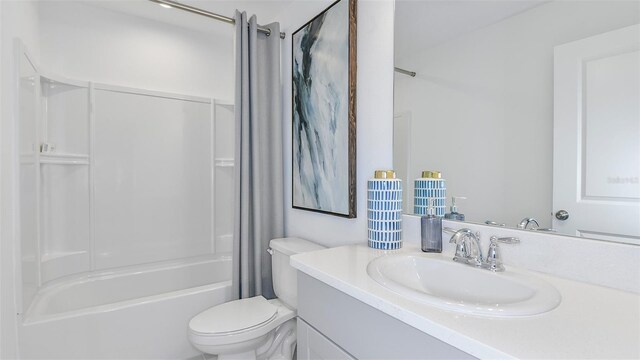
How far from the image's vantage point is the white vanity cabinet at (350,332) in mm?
692

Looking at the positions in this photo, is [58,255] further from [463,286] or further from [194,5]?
[463,286]

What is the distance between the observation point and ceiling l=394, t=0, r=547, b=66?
1058 mm

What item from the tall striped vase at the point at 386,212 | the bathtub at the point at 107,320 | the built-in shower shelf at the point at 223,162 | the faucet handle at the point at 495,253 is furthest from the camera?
the built-in shower shelf at the point at 223,162

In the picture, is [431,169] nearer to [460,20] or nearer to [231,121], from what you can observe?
[460,20]

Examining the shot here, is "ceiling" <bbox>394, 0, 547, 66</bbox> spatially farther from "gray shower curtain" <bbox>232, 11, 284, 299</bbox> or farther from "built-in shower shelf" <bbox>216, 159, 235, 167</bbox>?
"built-in shower shelf" <bbox>216, 159, 235, 167</bbox>

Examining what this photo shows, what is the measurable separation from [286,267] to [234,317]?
1.19ft

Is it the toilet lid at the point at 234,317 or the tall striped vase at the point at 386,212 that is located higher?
the tall striped vase at the point at 386,212

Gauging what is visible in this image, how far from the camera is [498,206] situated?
1.04 meters

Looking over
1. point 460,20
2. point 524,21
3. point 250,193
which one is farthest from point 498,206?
point 250,193

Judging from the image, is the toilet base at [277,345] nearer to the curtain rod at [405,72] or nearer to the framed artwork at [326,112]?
the framed artwork at [326,112]

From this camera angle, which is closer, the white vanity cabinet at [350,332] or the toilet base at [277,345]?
the white vanity cabinet at [350,332]

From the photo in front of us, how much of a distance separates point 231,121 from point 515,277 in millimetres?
2625

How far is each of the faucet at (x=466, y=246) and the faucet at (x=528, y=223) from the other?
0.43 feet

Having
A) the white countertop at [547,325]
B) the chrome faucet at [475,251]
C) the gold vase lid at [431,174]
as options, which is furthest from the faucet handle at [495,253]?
the gold vase lid at [431,174]
